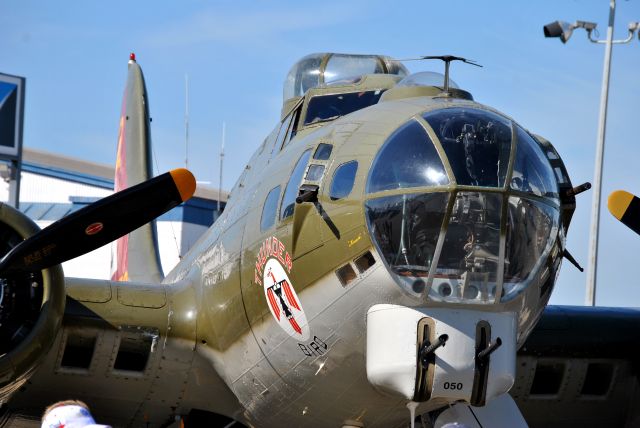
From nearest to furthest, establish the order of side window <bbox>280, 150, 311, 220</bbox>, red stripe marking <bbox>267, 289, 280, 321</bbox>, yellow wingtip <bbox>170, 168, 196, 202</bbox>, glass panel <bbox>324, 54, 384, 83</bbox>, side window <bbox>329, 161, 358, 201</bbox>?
1. side window <bbox>329, 161, 358, 201</bbox>
2. side window <bbox>280, 150, 311, 220</bbox>
3. red stripe marking <bbox>267, 289, 280, 321</bbox>
4. yellow wingtip <bbox>170, 168, 196, 202</bbox>
5. glass panel <bbox>324, 54, 384, 83</bbox>

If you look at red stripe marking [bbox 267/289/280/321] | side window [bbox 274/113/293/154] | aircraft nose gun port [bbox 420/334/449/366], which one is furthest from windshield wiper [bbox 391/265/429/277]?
side window [bbox 274/113/293/154]

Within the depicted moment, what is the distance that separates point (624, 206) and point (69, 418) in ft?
20.8

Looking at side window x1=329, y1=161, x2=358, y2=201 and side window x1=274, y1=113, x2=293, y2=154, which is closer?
side window x1=329, y1=161, x2=358, y2=201

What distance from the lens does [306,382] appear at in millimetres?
8922

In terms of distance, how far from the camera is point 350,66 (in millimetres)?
10961

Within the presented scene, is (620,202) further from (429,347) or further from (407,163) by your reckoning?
(429,347)

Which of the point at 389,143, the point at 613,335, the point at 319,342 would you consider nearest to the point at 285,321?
the point at 319,342

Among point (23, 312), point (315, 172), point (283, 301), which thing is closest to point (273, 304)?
point (283, 301)

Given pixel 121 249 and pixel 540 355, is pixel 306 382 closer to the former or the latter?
pixel 540 355

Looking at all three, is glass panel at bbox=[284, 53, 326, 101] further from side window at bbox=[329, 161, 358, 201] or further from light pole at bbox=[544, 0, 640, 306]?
light pole at bbox=[544, 0, 640, 306]

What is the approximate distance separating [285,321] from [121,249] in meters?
7.67

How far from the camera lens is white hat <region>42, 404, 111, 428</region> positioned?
5070 millimetres

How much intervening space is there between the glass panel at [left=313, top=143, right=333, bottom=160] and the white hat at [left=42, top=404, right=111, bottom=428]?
145 inches

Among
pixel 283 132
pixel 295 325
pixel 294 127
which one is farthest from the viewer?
pixel 283 132
